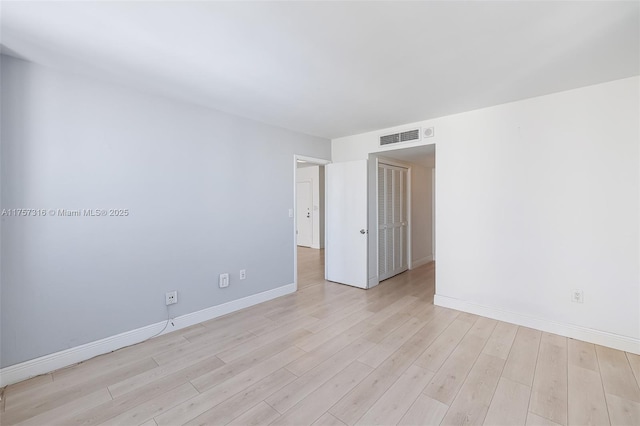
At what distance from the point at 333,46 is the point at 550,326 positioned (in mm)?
3285

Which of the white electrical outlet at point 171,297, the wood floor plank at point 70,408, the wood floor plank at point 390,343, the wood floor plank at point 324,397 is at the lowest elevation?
the wood floor plank at point 70,408

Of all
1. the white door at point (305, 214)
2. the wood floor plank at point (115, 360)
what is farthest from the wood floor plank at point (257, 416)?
the white door at point (305, 214)

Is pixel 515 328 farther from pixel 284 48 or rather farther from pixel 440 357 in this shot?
pixel 284 48

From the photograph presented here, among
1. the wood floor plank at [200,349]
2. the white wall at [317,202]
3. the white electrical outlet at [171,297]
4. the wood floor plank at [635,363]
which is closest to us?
the wood floor plank at [635,363]

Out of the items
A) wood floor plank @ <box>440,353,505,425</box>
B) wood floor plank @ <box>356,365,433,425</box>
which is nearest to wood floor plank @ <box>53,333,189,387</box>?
wood floor plank @ <box>356,365,433,425</box>

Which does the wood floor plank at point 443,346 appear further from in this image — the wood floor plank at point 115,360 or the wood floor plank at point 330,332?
the wood floor plank at point 115,360

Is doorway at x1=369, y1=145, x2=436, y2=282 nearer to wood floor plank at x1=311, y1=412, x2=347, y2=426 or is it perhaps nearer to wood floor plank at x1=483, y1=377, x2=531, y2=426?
wood floor plank at x1=483, y1=377, x2=531, y2=426

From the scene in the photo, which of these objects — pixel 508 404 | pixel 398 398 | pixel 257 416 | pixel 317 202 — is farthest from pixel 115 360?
pixel 317 202

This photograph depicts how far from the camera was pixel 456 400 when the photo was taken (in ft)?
5.68

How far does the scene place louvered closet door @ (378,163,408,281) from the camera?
4.42 metres

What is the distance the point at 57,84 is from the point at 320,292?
354cm

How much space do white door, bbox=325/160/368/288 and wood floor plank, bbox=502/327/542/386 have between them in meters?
1.95

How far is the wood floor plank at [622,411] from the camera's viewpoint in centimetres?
156

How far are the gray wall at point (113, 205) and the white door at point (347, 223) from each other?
1344mm
